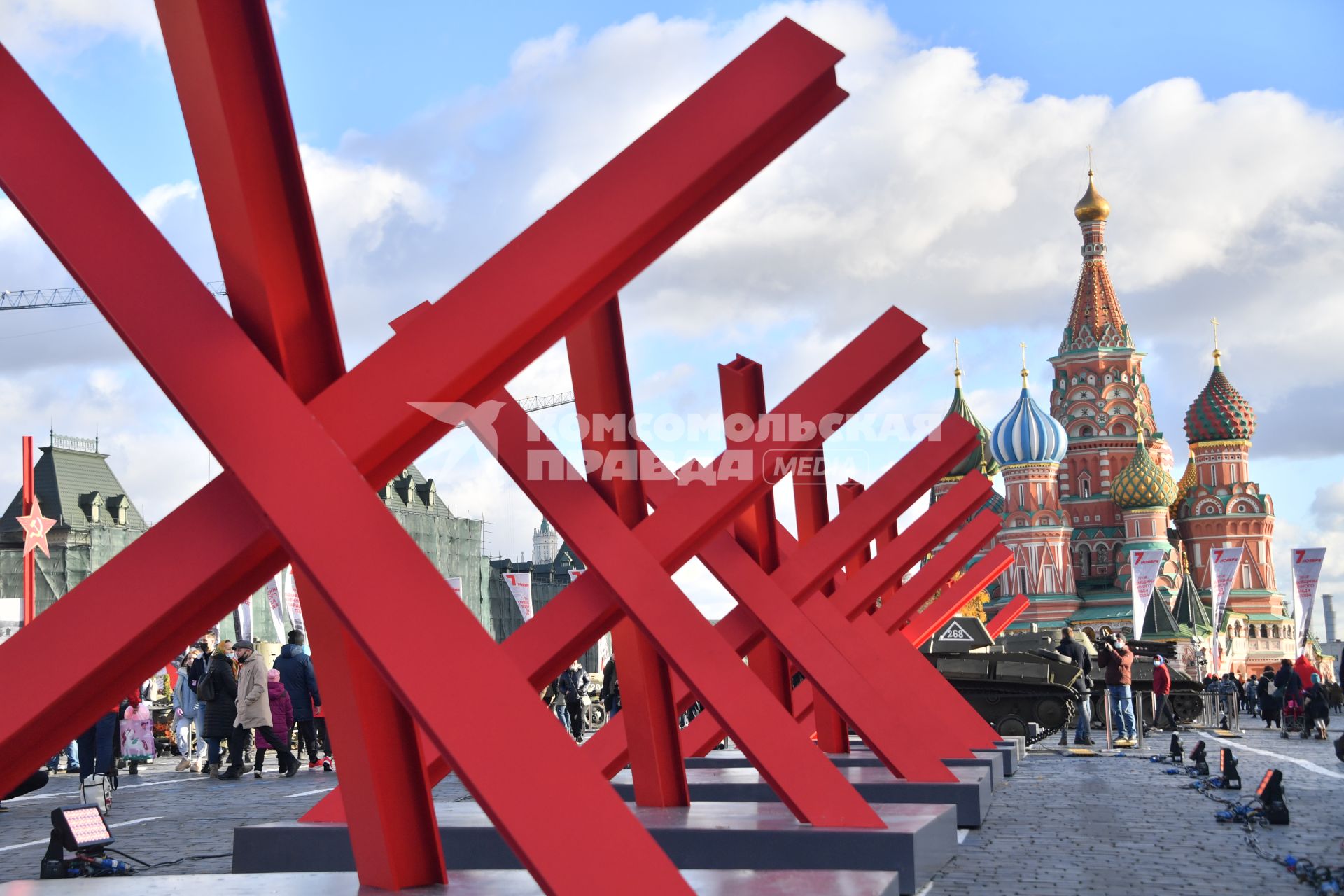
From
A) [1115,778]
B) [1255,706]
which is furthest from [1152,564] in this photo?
[1115,778]

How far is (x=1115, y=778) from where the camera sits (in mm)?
14359

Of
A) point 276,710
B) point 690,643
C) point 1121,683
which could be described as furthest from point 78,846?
point 1121,683

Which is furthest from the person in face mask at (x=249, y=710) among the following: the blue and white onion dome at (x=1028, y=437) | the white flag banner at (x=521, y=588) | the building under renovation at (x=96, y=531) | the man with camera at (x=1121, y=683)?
the blue and white onion dome at (x=1028, y=437)

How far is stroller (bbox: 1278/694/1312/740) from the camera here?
23.0 m

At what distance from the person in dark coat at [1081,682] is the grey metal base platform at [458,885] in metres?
15.8

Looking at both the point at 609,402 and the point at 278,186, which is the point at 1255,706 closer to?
the point at 609,402

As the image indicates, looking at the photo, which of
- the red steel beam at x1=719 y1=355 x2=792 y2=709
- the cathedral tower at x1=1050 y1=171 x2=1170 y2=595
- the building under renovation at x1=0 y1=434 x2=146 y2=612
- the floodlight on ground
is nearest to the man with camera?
the red steel beam at x1=719 y1=355 x2=792 y2=709

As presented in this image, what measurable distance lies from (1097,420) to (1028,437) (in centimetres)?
627

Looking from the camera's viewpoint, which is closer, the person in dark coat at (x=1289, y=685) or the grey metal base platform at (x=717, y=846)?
the grey metal base platform at (x=717, y=846)

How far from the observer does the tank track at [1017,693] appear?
2191 cm

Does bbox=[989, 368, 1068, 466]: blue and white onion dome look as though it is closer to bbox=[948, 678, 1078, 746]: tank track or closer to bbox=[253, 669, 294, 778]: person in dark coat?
bbox=[948, 678, 1078, 746]: tank track

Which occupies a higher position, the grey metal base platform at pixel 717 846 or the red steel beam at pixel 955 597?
the red steel beam at pixel 955 597

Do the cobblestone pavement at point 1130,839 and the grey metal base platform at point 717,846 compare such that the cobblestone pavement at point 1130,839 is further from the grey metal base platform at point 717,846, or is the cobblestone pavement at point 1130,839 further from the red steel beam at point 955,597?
the red steel beam at point 955,597

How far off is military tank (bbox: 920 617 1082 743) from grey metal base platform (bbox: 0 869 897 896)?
17.0 meters
